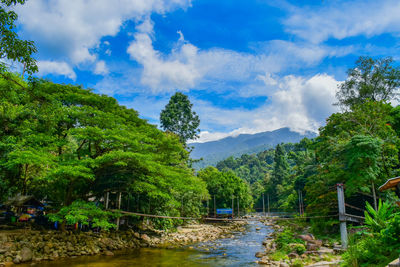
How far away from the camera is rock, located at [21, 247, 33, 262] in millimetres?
9281

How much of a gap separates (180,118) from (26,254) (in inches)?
1025

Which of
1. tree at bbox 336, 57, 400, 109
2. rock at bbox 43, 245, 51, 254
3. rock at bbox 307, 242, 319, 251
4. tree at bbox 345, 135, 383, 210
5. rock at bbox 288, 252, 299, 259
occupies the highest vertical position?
tree at bbox 336, 57, 400, 109

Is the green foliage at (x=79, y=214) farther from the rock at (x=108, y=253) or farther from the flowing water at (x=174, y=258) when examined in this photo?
the rock at (x=108, y=253)

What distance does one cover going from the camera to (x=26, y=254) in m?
9.40

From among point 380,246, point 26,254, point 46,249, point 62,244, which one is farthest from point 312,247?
point 26,254

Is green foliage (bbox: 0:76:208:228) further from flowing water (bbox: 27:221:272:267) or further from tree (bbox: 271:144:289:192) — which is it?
tree (bbox: 271:144:289:192)

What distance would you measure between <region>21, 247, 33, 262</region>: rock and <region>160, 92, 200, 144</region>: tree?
78.1ft

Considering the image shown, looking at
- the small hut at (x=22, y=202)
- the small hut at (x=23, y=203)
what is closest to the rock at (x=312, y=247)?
the small hut at (x=23, y=203)

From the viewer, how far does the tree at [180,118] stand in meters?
33.0

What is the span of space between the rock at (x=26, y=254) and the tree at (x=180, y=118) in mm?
23799

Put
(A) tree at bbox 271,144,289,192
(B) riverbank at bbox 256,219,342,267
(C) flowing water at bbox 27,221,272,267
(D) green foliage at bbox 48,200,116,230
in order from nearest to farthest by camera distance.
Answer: (B) riverbank at bbox 256,219,342,267, (D) green foliage at bbox 48,200,116,230, (C) flowing water at bbox 27,221,272,267, (A) tree at bbox 271,144,289,192

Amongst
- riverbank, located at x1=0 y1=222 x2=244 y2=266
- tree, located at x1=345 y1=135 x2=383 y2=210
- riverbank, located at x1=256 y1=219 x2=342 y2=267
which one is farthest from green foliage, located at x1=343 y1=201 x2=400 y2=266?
riverbank, located at x1=0 y1=222 x2=244 y2=266

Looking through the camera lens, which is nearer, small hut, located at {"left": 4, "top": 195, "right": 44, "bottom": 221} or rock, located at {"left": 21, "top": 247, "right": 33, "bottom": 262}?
rock, located at {"left": 21, "top": 247, "right": 33, "bottom": 262}

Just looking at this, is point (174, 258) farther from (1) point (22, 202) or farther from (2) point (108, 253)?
(1) point (22, 202)
